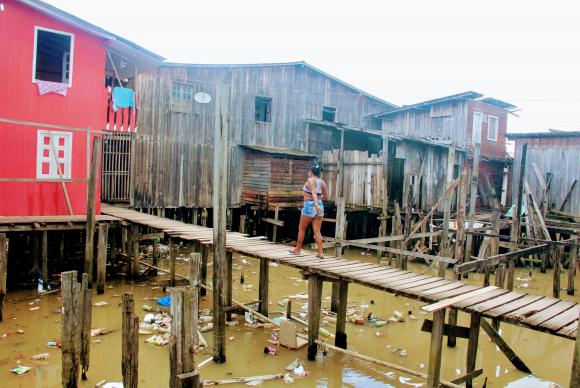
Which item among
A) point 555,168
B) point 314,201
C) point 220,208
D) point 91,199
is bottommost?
→ point 91,199

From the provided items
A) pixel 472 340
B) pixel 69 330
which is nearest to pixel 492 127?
pixel 472 340

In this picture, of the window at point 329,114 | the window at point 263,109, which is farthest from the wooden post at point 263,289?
the window at point 329,114

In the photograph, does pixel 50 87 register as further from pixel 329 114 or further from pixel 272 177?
pixel 329 114

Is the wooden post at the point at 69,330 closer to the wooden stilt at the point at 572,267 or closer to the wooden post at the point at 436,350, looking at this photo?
the wooden post at the point at 436,350

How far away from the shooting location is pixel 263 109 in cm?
2116

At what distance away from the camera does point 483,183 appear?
23828 mm

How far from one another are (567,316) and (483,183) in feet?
64.3

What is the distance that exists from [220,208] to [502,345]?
195 inches

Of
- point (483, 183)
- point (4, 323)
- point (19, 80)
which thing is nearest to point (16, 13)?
point (19, 80)

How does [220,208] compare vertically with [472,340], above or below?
above

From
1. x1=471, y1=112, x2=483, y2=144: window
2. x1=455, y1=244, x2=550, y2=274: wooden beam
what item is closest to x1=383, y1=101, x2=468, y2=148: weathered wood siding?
x1=471, y1=112, x2=483, y2=144: window

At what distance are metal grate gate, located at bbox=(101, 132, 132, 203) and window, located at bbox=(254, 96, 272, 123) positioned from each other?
20.7 feet

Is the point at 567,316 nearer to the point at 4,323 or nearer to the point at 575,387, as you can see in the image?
the point at 575,387

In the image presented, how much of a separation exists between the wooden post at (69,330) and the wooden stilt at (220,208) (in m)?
2.20
